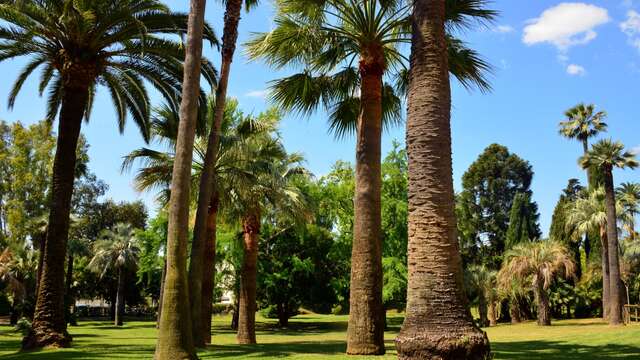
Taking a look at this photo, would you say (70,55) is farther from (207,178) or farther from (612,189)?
(612,189)

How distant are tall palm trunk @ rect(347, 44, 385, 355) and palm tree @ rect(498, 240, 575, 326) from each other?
28963 millimetres

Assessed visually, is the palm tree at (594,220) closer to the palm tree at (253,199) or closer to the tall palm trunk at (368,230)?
the palm tree at (253,199)

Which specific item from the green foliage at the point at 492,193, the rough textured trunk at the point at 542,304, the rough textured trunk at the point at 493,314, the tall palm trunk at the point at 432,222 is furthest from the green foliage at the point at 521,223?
the tall palm trunk at the point at 432,222

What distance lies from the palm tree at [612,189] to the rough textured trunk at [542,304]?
201 inches

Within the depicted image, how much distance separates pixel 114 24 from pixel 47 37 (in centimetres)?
203

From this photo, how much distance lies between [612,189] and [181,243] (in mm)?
31507

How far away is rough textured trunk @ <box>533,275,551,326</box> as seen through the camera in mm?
38156

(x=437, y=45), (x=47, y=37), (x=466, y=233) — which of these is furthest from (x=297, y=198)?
(x=466, y=233)

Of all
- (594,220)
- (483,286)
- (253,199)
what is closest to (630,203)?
(594,220)

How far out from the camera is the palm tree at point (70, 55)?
52.0ft

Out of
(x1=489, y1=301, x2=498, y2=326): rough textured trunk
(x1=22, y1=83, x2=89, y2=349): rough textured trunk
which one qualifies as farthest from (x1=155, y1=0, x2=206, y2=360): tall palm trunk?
(x1=489, y1=301, x2=498, y2=326): rough textured trunk

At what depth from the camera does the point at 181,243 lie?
35.5 ft

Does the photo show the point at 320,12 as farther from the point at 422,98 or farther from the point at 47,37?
the point at 47,37

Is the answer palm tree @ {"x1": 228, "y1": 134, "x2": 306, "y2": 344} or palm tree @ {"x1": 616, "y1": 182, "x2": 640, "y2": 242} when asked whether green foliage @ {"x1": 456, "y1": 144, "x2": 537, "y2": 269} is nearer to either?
palm tree @ {"x1": 616, "y1": 182, "x2": 640, "y2": 242}
